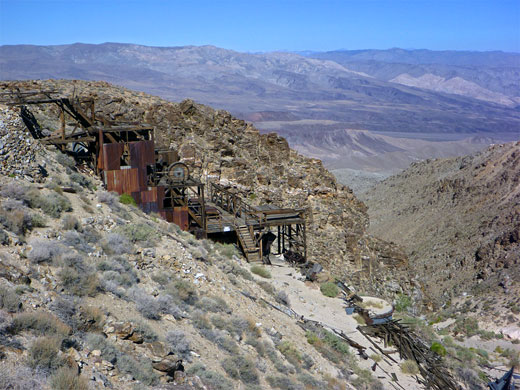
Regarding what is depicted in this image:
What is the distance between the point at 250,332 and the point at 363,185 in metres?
67.5

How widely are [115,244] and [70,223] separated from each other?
1.15 m

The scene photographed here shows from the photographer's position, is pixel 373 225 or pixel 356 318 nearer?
pixel 356 318

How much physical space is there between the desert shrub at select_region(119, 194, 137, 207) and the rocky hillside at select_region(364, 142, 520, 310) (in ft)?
57.7

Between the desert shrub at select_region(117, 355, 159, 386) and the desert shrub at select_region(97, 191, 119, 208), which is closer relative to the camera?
the desert shrub at select_region(117, 355, 159, 386)

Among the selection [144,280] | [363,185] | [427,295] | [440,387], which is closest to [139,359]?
[144,280]

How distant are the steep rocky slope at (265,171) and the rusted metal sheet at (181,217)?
7.80 metres

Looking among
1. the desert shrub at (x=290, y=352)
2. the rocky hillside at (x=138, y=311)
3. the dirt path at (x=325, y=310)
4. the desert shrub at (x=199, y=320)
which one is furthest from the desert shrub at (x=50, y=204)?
the dirt path at (x=325, y=310)

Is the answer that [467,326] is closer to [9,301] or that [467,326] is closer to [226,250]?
[226,250]

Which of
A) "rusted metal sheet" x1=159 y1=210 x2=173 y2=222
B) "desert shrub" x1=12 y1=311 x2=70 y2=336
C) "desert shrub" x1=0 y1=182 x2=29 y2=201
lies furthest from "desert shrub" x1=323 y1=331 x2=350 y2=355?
"desert shrub" x1=12 y1=311 x2=70 y2=336

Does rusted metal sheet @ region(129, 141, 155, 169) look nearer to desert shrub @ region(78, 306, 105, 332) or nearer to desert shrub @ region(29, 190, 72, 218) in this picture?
desert shrub @ region(29, 190, 72, 218)

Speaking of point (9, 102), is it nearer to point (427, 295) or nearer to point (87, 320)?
point (87, 320)

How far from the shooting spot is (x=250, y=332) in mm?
12484

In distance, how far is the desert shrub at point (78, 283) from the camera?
9892 millimetres

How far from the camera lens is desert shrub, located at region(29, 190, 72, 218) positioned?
1281cm
